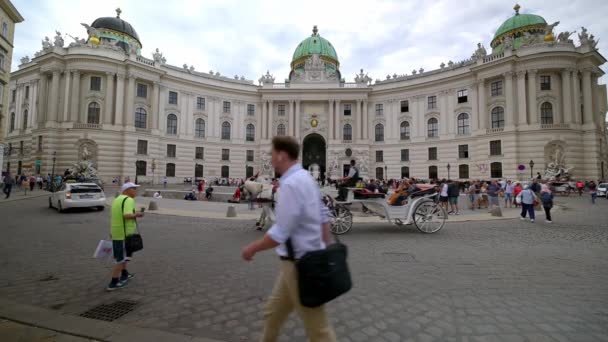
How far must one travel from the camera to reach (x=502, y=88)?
36531 millimetres

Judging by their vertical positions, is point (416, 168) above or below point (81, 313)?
above

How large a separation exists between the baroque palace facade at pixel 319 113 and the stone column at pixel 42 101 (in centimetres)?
17

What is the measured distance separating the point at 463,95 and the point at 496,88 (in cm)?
402

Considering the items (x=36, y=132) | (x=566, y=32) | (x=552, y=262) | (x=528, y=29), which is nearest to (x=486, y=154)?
(x=566, y=32)

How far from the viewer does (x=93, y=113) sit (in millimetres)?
37062

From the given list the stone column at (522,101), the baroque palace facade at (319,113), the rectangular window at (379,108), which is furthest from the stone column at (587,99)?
the rectangular window at (379,108)

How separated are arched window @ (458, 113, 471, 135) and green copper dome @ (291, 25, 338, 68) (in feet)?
82.7

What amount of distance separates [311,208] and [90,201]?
51.4 ft

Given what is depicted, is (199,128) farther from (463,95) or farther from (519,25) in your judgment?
(519,25)

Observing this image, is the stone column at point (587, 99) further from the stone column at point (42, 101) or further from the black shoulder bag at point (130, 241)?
the stone column at point (42, 101)

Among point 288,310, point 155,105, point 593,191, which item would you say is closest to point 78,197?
point 288,310

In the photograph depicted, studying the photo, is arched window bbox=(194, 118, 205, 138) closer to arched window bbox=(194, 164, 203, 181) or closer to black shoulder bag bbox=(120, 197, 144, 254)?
arched window bbox=(194, 164, 203, 181)

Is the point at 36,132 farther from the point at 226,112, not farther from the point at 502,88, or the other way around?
the point at 502,88

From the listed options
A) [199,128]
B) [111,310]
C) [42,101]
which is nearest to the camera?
[111,310]
